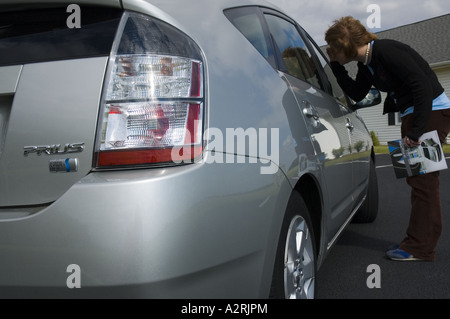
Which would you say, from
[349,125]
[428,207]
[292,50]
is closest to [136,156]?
[292,50]

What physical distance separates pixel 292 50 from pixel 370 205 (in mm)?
2494

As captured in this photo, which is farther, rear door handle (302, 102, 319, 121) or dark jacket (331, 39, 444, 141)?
dark jacket (331, 39, 444, 141)

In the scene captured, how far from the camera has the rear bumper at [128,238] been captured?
57.4 inches

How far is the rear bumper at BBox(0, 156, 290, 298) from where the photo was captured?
1457 mm

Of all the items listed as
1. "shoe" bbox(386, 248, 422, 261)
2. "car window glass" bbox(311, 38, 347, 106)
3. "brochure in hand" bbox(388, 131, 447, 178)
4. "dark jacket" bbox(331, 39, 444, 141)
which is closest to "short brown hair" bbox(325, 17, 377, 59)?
"dark jacket" bbox(331, 39, 444, 141)

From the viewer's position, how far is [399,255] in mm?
3668

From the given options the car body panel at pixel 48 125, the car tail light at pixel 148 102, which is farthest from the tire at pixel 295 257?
the car body panel at pixel 48 125

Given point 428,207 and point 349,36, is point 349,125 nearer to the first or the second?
point 349,36

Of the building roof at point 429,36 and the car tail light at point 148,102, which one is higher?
the building roof at point 429,36

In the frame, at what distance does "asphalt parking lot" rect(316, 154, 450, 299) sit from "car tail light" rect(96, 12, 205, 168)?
149cm

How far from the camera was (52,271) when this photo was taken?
4.90 feet

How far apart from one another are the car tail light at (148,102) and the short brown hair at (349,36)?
217 centimetres

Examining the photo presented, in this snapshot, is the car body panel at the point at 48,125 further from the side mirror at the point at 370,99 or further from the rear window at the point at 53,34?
the side mirror at the point at 370,99

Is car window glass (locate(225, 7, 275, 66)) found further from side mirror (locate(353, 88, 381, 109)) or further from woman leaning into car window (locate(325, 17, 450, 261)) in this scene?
side mirror (locate(353, 88, 381, 109))
